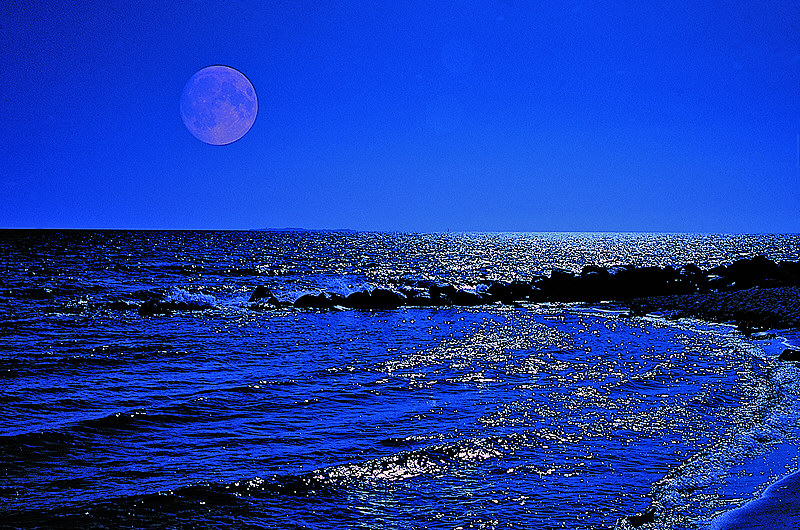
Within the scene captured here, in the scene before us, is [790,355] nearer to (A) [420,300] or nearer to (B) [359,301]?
(B) [359,301]

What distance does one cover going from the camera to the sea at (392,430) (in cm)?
664

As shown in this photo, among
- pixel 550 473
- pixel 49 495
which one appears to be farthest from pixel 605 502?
pixel 49 495

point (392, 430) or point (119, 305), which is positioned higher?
point (119, 305)

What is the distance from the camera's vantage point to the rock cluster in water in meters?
35.3

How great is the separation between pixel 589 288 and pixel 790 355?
2440cm

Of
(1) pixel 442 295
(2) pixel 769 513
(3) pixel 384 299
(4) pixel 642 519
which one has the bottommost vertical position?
(4) pixel 642 519

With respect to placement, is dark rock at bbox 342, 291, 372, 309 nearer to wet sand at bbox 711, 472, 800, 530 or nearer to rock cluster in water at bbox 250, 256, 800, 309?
rock cluster in water at bbox 250, 256, 800, 309

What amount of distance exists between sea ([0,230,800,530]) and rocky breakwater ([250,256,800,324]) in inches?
496

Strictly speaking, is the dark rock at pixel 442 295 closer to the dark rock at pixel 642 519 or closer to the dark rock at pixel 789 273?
the dark rock at pixel 789 273

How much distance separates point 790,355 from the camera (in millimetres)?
15766

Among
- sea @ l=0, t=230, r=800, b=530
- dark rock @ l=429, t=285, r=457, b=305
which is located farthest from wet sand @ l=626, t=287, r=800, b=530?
dark rock @ l=429, t=285, r=457, b=305

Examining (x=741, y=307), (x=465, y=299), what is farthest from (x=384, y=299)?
(x=741, y=307)

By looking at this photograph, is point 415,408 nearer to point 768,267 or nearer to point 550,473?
point 550,473

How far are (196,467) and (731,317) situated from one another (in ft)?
81.7
